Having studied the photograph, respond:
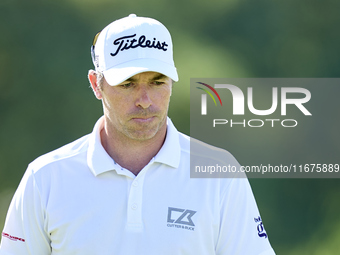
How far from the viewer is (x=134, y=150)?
5.85 ft

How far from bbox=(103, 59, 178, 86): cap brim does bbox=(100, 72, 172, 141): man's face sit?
0.03m

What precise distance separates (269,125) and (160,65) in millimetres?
2778

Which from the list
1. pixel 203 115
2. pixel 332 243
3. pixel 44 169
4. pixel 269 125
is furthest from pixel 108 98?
pixel 332 243

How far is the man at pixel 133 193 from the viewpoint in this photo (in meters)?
1.65

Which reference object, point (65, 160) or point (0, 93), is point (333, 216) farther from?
point (65, 160)

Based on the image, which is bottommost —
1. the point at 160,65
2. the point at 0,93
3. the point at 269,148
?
the point at 160,65

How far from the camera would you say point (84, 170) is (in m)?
1.74

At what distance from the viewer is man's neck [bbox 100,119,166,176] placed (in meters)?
1.77

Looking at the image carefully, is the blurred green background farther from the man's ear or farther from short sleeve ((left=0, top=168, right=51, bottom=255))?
short sleeve ((left=0, top=168, right=51, bottom=255))

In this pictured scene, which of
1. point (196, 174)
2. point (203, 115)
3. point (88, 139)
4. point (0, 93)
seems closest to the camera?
point (196, 174)
